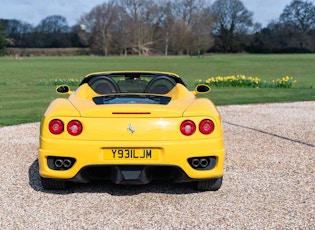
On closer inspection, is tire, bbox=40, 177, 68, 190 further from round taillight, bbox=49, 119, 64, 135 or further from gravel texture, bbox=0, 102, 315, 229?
round taillight, bbox=49, 119, 64, 135

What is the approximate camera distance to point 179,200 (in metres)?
4.41

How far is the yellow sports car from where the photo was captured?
4141mm

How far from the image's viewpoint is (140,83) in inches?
230

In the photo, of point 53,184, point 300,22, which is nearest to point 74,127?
point 53,184

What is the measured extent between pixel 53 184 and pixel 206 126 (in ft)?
5.46

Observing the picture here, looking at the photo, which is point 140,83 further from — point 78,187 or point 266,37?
point 266,37

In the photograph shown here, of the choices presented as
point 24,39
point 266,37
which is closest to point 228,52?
point 266,37

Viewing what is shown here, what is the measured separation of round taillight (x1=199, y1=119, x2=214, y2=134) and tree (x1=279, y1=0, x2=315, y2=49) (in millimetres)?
99215

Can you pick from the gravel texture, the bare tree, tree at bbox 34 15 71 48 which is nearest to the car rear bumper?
the gravel texture

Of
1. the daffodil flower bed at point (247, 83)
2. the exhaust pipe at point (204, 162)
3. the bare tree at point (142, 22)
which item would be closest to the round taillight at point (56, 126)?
the exhaust pipe at point (204, 162)

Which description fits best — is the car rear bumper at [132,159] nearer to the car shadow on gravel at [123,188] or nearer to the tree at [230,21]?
the car shadow on gravel at [123,188]

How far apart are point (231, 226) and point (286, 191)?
1283 millimetres

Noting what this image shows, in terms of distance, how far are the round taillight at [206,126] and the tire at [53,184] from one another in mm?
1502

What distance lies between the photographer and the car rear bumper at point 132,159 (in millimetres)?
4133
